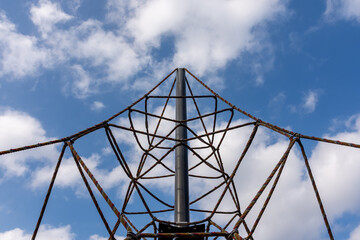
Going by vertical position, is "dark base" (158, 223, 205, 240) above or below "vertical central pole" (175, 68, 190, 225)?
below

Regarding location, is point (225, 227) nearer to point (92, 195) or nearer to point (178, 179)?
point (178, 179)

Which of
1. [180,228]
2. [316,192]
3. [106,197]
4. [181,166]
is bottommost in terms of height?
Answer: [106,197]

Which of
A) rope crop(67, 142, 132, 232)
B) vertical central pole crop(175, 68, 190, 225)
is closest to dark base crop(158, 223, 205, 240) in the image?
vertical central pole crop(175, 68, 190, 225)

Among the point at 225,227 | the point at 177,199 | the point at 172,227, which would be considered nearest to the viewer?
the point at 172,227

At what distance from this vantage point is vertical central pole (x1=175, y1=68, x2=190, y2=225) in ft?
29.9

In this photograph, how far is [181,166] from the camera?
1016 cm

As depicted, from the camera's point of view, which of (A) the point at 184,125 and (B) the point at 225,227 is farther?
(A) the point at 184,125

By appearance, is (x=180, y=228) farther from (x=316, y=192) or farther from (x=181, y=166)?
(x=316, y=192)

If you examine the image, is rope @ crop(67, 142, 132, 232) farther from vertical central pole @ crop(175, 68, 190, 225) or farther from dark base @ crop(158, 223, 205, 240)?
vertical central pole @ crop(175, 68, 190, 225)

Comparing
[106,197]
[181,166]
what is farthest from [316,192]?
[181,166]

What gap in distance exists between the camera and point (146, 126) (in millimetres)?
13086

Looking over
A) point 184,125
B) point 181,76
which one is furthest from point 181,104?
point 181,76

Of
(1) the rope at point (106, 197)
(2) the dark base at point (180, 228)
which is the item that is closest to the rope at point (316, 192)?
(2) the dark base at point (180, 228)

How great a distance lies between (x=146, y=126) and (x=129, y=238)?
27.4 feet
